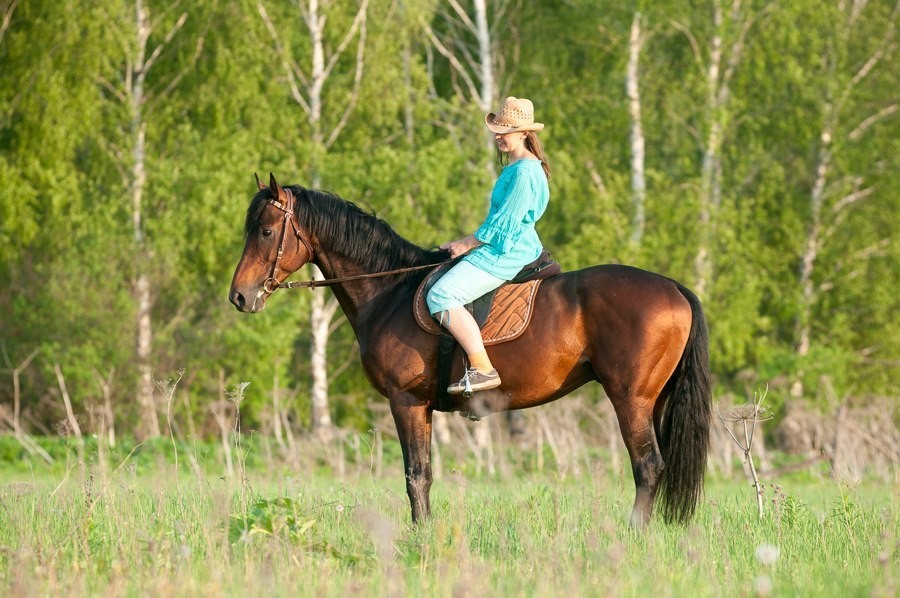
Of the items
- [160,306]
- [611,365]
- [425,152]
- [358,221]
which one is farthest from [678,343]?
[160,306]

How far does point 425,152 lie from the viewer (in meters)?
20.5

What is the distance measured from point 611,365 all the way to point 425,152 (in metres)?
13.4

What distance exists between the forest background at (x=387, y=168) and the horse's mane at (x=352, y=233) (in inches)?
385

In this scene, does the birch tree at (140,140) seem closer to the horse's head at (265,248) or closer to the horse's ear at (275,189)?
the horse's head at (265,248)

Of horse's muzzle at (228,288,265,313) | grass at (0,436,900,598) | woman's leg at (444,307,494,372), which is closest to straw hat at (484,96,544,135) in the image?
woman's leg at (444,307,494,372)

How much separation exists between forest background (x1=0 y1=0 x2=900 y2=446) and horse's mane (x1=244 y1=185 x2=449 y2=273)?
385 inches

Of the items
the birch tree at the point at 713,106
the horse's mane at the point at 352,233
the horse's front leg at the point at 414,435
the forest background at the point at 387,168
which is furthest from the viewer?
the birch tree at the point at 713,106

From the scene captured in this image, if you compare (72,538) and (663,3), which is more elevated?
(663,3)

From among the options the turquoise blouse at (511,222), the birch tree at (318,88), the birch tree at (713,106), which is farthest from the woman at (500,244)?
the birch tree at (713,106)

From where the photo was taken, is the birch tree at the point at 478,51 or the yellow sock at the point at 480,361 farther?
the birch tree at the point at 478,51

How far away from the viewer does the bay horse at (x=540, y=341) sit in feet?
24.2

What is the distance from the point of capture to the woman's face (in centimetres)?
762

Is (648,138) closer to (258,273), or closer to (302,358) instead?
(302,358)

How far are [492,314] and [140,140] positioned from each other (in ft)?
47.6
